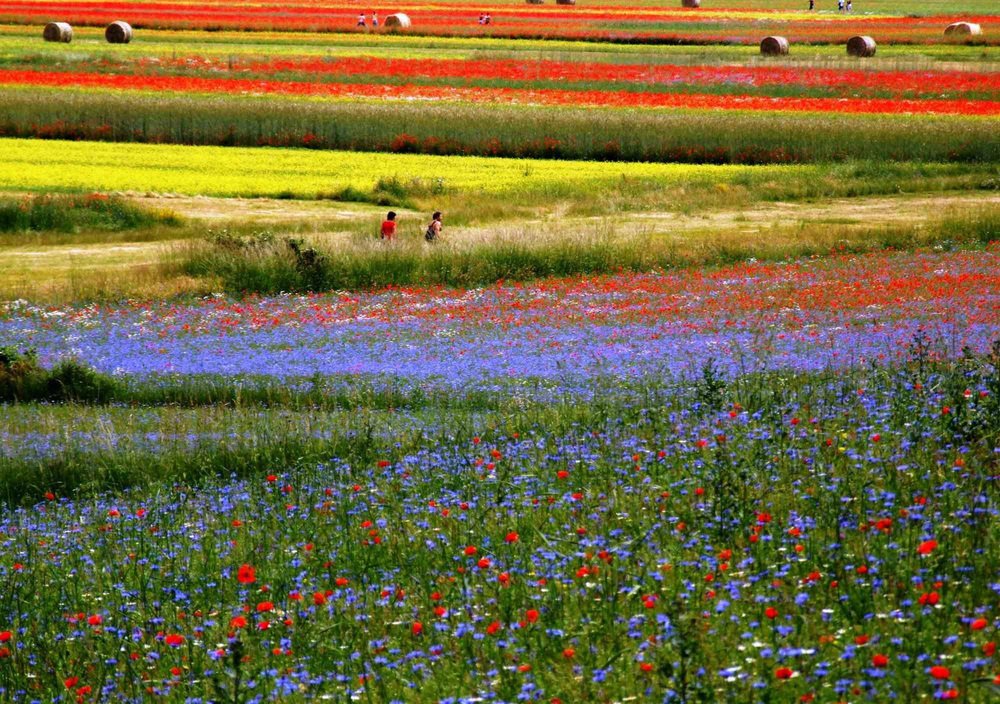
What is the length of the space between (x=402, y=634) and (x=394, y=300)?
691 inches

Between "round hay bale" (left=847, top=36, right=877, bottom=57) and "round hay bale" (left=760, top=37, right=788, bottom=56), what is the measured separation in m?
4.04

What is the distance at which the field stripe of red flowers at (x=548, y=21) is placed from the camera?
91812 millimetres

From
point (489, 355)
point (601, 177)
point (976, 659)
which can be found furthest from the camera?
point (601, 177)

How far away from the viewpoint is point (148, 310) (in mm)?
23953

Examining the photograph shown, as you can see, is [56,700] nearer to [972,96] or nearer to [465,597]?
[465,597]

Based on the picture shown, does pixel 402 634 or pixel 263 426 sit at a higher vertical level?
pixel 402 634

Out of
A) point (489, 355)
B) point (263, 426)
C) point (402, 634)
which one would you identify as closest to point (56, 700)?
point (402, 634)

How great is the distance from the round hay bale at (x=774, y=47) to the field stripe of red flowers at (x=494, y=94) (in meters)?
18.7

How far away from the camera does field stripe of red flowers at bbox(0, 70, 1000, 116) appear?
55.1 metres

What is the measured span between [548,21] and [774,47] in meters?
31.2

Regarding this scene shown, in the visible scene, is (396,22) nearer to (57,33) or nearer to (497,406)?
(57,33)

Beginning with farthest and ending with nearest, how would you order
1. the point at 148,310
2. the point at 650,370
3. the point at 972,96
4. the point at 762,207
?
the point at 972,96 < the point at 762,207 < the point at 148,310 < the point at 650,370

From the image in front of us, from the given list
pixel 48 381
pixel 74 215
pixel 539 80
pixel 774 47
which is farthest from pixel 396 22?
pixel 48 381

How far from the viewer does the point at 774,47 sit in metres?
77.1
